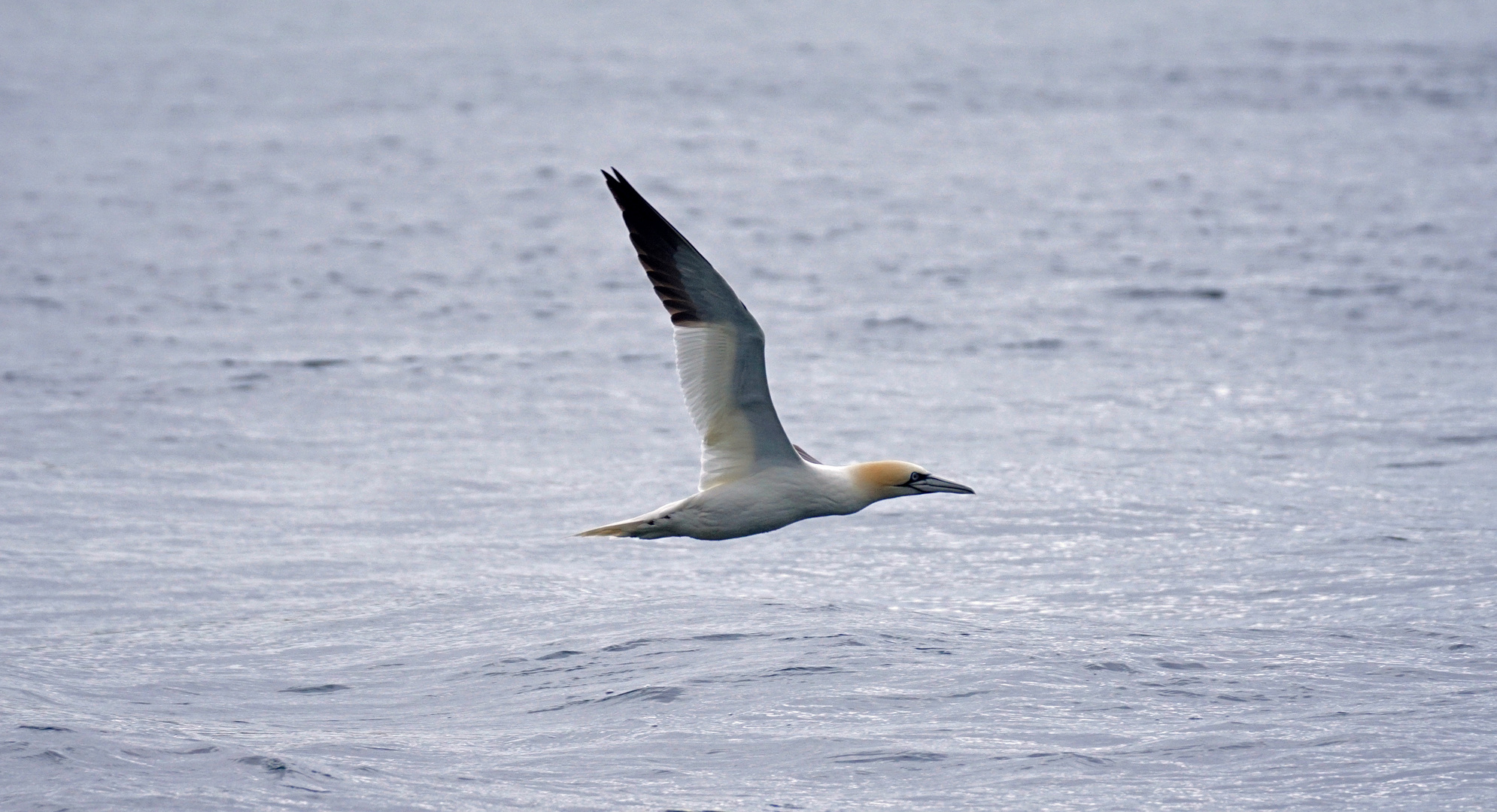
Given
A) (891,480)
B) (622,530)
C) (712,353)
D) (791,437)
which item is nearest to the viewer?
(622,530)

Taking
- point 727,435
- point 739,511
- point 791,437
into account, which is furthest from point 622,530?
point 791,437

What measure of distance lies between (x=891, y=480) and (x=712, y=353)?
4.11 ft

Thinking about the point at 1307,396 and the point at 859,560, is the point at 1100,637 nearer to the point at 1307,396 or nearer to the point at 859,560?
the point at 859,560

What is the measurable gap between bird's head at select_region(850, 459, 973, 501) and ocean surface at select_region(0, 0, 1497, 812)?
1.55 m

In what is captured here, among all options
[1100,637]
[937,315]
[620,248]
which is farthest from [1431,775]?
[620,248]

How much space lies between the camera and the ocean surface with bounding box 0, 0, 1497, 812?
11.0 metres

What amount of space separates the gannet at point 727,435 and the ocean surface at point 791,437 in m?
1.48

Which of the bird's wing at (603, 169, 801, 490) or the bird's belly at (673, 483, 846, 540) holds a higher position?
the bird's wing at (603, 169, 801, 490)

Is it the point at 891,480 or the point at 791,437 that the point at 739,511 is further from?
the point at 791,437

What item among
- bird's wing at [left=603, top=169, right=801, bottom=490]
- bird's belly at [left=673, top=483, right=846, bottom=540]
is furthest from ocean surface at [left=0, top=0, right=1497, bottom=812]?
bird's wing at [left=603, top=169, right=801, bottom=490]

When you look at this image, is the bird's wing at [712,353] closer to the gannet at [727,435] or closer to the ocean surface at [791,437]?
the gannet at [727,435]

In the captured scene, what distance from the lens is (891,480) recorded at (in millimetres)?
10523

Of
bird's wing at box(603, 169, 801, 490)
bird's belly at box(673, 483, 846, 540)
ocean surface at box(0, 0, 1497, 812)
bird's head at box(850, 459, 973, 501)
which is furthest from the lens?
ocean surface at box(0, 0, 1497, 812)

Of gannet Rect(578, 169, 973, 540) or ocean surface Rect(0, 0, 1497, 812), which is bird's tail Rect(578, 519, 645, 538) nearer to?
gannet Rect(578, 169, 973, 540)
